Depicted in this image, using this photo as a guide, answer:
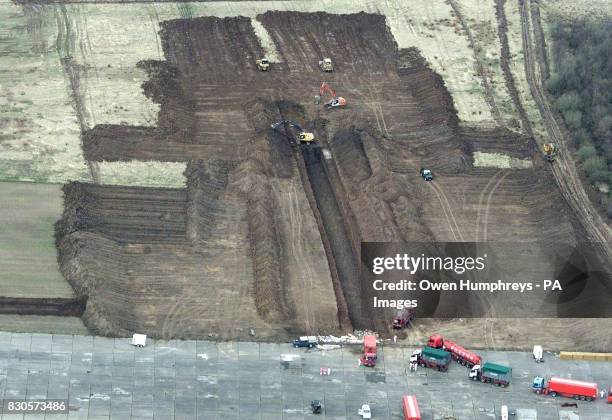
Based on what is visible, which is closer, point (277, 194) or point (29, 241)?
point (29, 241)

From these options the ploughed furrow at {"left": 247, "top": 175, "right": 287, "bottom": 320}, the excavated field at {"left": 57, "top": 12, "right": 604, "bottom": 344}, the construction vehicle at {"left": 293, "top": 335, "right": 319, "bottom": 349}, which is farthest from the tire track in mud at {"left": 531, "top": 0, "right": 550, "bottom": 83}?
the construction vehicle at {"left": 293, "top": 335, "right": 319, "bottom": 349}

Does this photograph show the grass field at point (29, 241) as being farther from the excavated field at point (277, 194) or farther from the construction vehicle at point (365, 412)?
the construction vehicle at point (365, 412)

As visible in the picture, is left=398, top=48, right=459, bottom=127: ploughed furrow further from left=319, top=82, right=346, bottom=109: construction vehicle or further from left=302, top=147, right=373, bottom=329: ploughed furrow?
left=302, top=147, right=373, bottom=329: ploughed furrow

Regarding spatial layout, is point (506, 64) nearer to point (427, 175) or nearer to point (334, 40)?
point (334, 40)

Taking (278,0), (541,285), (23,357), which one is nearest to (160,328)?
(23,357)

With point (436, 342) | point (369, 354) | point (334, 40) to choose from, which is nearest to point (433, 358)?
→ point (436, 342)

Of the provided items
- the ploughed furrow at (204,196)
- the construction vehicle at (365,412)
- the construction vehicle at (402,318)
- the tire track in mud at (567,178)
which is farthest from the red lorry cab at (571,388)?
the ploughed furrow at (204,196)

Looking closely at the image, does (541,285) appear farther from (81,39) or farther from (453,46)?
(81,39)
